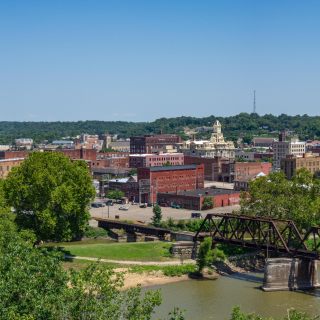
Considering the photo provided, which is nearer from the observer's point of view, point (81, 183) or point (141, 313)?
point (141, 313)

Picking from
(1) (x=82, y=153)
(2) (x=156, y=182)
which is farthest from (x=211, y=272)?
(1) (x=82, y=153)

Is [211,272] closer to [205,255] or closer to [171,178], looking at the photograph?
[205,255]

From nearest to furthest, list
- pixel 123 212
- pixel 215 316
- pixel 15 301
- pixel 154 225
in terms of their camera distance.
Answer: pixel 15 301 < pixel 215 316 < pixel 154 225 < pixel 123 212

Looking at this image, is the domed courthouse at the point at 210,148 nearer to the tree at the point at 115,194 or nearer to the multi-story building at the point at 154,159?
the multi-story building at the point at 154,159

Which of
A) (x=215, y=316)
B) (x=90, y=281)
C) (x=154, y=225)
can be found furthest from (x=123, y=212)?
(x=90, y=281)

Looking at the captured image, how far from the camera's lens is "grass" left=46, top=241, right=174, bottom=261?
54.7m

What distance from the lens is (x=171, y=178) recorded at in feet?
338

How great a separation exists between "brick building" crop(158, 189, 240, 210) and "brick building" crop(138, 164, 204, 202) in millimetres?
3119

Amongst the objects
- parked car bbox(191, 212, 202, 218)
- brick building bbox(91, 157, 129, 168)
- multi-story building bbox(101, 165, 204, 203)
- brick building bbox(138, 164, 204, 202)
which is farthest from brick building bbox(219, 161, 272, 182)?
parked car bbox(191, 212, 202, 218)

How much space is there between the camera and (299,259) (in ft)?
163

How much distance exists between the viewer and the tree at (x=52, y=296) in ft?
77.5

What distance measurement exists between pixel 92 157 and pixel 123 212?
89.7 meters

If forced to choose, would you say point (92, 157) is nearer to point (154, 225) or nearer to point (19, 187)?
point (154, 225)

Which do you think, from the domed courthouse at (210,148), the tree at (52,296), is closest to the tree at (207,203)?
the tree at (52,296)
